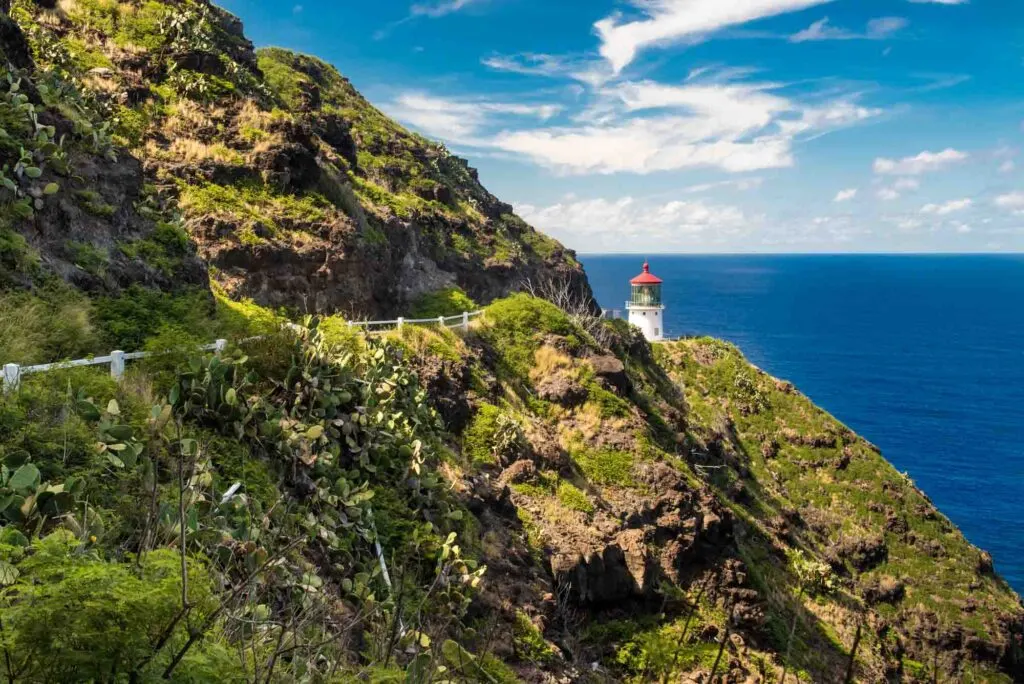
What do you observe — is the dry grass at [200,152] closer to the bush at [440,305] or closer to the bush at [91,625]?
the bush at [440,305]

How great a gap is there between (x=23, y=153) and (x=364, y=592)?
9597 millimetres

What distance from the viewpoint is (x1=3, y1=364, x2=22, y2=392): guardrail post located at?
7.50m

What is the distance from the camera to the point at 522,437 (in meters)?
17.9

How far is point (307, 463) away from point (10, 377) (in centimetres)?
393

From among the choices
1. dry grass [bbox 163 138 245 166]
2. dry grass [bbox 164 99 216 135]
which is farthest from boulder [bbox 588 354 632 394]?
dry grass [bbox 164 99 216 135]

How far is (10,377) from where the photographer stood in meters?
7.58

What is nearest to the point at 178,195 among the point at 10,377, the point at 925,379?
the point at 10,377

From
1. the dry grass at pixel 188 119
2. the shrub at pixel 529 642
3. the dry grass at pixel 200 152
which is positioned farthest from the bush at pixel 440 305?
the shrub at pixel 529 642

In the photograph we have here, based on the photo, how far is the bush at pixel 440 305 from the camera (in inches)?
1218

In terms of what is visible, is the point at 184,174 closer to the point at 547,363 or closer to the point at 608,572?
the point at 547,363

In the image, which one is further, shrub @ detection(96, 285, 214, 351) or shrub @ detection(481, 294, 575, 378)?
shrub @ detection(481, 294, 575, 378)

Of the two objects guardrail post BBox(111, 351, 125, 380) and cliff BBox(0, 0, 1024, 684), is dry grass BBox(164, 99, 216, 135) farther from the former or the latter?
guardrail post BBox(111, 351, 125, 380)

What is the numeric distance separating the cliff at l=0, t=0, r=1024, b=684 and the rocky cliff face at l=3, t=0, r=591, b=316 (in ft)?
0.35

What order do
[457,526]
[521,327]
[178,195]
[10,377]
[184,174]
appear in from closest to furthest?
1. [10,377]
2. [457,526]
3. [178,195]
4. [184,174]
5. [521,327]
